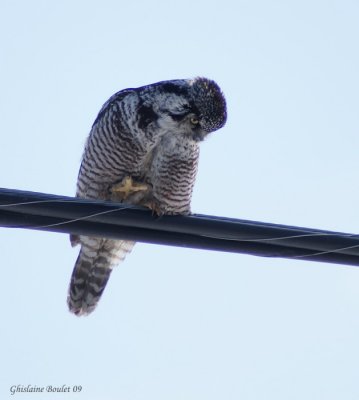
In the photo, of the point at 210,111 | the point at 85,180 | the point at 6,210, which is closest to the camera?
the point at 6,210

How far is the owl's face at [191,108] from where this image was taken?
8695 mm

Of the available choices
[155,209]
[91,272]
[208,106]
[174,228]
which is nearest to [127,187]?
[208,106]

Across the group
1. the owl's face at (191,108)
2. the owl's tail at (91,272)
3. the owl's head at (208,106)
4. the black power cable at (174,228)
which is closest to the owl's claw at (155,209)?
the black power cable at (174,228)

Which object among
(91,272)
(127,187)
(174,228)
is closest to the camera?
(174,228)

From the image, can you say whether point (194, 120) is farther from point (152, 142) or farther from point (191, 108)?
point (152, 142)

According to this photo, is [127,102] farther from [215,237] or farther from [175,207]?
[215,237]

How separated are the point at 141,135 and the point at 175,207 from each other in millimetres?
815

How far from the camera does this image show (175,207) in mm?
9227

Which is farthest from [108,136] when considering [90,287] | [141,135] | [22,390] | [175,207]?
[22,390]

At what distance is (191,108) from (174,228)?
9.46ft

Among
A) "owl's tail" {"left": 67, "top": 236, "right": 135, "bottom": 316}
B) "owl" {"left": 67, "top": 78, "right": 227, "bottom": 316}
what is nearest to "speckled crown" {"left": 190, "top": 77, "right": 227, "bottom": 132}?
"owl" {"left": 67, "top": 78, "right": 227, "bottom": 316}

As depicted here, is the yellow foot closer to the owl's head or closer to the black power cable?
the owl's head

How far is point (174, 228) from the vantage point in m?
6.04

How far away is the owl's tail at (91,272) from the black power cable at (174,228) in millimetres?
3862
